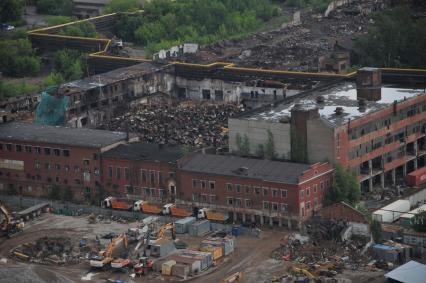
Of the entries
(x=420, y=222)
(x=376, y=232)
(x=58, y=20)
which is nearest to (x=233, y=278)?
(x=376, y=232)

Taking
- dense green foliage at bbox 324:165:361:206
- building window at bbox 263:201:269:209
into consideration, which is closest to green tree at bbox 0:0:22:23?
dense green foliage at bbox 324:165:361:206

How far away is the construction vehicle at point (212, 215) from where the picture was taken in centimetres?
6731

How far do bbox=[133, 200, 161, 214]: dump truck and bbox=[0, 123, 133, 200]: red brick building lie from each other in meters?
3.17

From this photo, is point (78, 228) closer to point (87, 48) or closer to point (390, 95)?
point (390, 95)

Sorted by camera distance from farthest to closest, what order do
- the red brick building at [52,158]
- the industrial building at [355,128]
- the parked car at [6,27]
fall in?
the parked car at [6,27], the red brick building at [52,158], the industrial building at [355,128]

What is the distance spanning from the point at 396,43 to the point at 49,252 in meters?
36.0

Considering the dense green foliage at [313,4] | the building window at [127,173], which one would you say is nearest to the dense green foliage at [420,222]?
the building window at [127,173]

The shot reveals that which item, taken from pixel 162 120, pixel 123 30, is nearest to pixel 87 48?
pixel 123 30

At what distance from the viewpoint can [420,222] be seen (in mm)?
62875

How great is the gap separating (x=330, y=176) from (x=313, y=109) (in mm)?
3636

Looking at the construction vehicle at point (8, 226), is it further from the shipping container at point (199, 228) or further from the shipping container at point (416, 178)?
the shipping container at point (416, 178)

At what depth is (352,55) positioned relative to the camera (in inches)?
3839

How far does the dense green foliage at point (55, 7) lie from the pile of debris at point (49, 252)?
2390 inches

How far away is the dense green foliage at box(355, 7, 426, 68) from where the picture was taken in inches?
3605
